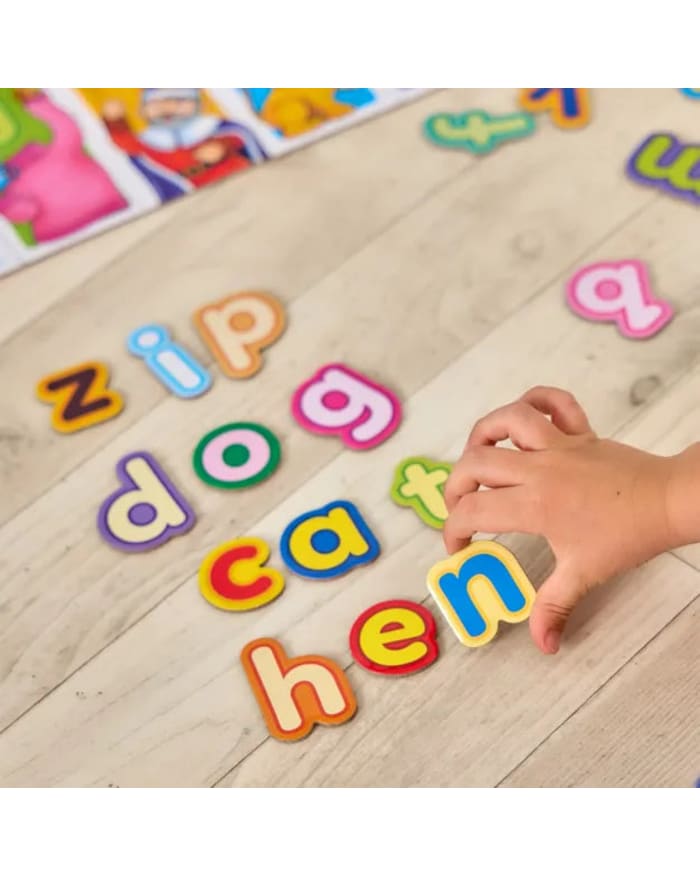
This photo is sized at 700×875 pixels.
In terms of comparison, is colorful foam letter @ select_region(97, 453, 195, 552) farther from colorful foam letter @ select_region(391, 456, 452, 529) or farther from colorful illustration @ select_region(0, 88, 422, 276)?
colorful illustration @ select_region(0, 88, 422, 276)

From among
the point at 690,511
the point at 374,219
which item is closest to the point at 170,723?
the point at 690,511

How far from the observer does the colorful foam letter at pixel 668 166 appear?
1203 mm

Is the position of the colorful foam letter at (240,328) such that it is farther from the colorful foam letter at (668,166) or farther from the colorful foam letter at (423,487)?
the colorful foam letter at (668,166)

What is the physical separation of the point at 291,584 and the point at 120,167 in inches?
22.7

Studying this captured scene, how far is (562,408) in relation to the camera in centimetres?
93

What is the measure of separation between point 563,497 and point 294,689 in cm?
24

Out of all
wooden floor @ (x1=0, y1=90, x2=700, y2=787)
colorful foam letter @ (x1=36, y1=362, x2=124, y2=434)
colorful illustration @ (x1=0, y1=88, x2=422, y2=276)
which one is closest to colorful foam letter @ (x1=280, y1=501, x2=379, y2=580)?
wooden floor @ (x1=0, y1=90, x2=700, y2=787)

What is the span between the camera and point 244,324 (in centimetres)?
115

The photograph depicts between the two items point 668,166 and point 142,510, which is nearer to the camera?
point 142,510

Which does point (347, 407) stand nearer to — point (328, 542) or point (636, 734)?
point (328, 542)

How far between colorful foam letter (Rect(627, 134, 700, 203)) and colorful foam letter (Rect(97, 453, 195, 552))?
22.3 inches

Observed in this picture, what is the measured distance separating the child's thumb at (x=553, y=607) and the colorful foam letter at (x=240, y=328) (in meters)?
0.37

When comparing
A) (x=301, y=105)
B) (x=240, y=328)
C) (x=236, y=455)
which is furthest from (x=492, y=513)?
(x=301, y=105)

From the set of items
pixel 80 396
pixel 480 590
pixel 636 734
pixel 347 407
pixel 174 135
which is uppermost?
pixel 174 135
